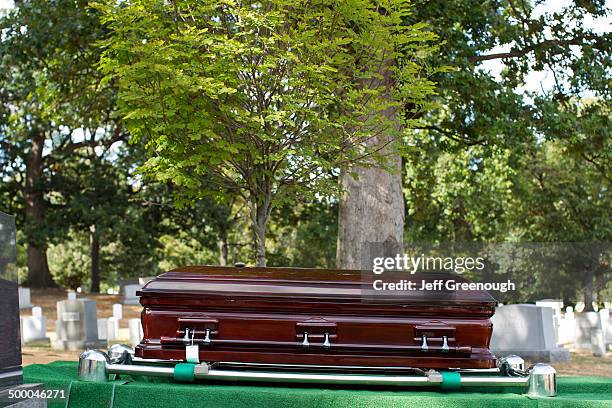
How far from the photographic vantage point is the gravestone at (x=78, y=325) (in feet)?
42.9

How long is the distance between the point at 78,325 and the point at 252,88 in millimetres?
7789

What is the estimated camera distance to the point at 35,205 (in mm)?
24016

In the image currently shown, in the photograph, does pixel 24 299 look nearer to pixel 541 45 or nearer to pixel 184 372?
pixel 541 45

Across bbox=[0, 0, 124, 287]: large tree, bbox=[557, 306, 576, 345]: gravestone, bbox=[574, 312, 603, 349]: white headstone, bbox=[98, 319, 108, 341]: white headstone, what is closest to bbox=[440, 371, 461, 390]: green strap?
bbox=[0, 0, 124, 287]: large tree

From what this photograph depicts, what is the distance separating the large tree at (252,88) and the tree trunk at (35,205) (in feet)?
57.1

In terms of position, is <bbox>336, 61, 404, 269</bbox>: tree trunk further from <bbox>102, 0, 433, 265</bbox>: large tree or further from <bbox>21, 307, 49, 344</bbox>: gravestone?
<bbox>21, 307, 49, 344</bbox>: gravestone

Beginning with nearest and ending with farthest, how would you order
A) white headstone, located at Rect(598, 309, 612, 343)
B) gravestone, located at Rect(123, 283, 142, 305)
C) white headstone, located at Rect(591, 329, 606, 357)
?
white headstone, located at Rect(591, 329, 606, 357) < white headstone, located at Rect(598, 309, 612, 343) < gravestone, located at Rect(123, 283, 142, 305)

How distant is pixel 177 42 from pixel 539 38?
9023 mm

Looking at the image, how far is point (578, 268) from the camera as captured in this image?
14.6 ft

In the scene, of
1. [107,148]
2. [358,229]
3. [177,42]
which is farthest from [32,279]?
[177,42]

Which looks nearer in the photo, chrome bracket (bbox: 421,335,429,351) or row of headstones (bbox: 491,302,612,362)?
chrome bracket (bbox: 421,335,429,351)

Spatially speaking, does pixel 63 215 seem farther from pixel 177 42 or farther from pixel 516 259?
pixel 516 259

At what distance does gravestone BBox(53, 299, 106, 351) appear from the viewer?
42.9 ft

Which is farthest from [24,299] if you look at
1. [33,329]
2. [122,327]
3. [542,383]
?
[542,383]
